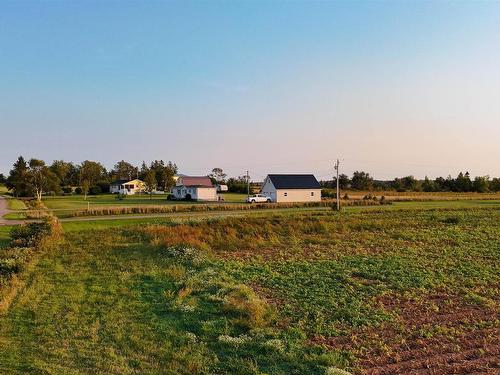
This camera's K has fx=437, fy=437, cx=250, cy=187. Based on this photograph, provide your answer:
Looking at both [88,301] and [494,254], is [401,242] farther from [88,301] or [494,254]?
[88,301]

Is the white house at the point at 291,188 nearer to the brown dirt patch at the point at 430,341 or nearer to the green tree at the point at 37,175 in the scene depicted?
the green tree at the point at 37,175

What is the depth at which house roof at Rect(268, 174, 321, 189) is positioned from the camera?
65.1 metres

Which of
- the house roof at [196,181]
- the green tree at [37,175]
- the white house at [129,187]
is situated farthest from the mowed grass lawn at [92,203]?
the white house at [129,187]

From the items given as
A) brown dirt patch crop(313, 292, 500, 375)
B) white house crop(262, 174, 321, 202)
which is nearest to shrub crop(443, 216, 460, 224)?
brown dirt patch crop(313, 292, 500, 375)

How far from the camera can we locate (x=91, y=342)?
8039mm

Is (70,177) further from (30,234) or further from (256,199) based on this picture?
(30,234)

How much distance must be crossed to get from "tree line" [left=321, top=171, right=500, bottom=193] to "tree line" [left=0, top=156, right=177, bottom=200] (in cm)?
4377

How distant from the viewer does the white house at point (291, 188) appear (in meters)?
64.4

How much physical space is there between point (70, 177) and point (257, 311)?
399 feet

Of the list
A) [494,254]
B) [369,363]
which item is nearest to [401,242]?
[494,254]

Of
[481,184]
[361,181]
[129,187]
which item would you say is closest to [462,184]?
[481,184]

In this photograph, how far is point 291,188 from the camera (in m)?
65.1

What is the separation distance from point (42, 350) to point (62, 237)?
16255 mm

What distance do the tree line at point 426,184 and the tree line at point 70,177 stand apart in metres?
43.8
